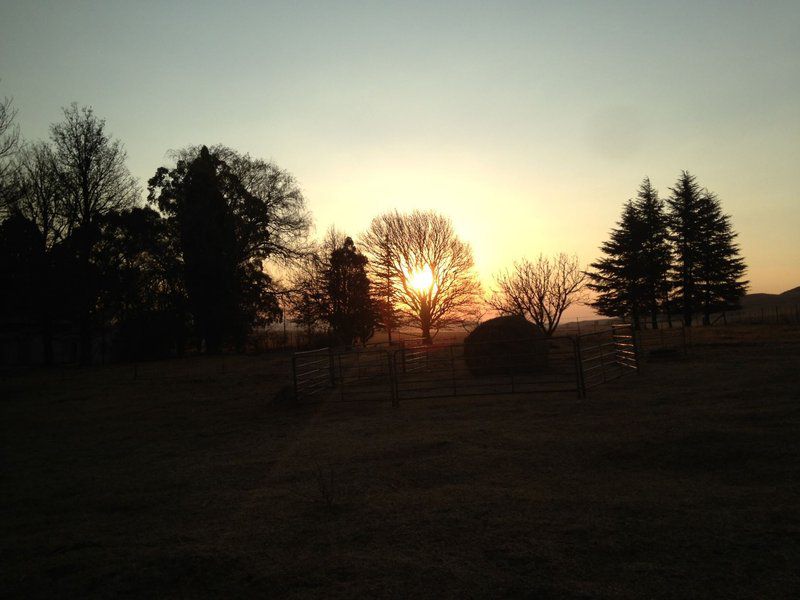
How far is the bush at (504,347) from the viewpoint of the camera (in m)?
17.6

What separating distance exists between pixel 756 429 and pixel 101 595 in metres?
8.30

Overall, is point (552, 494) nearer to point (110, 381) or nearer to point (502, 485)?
point (502, 485)

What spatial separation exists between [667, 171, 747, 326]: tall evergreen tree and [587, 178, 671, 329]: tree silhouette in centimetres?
121

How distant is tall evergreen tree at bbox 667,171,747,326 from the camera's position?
4403 centimetres

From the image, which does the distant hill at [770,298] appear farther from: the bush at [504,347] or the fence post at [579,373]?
the fence post at [579,373]

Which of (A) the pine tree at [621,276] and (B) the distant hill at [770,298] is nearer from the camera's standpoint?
(A) the pine tree at [621,276]

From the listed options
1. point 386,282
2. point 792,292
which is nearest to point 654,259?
point 386,282

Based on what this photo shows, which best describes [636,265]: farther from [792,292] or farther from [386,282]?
[792,292]

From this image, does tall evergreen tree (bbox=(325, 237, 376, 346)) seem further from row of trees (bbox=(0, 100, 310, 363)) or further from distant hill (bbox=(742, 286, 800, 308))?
distant hill (bbox=(742, 286, 800, 308))

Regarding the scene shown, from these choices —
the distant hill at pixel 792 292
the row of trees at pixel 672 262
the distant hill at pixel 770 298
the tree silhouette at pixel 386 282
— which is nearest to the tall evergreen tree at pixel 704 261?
the row of trees at pixel 672 262

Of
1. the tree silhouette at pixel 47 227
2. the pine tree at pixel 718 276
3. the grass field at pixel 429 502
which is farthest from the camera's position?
the pine tree at pixel 718 276

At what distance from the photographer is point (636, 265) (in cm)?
4466

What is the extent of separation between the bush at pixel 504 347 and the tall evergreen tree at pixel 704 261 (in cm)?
3163

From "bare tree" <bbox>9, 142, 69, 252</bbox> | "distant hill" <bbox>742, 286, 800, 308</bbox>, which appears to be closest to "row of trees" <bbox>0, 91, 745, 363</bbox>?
"bare tree" <bbox>9, 142, 69, 252</bbox>
